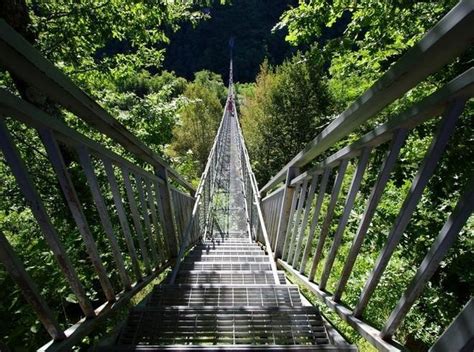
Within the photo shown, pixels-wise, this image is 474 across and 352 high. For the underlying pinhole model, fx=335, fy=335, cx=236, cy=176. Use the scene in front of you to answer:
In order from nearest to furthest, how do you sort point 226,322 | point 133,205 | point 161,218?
point 226,322, point 133,205, point 161,218

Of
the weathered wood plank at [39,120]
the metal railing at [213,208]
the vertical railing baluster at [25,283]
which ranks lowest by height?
the metal railing at [213,208]

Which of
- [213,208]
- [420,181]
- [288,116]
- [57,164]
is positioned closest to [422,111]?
[420,181]

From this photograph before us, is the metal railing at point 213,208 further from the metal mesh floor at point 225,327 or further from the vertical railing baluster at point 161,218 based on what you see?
the metal mesh floor at point 225,327

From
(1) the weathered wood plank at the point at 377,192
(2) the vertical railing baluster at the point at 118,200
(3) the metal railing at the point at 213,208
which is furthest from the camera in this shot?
(3) the metal railing at the point at 213,208

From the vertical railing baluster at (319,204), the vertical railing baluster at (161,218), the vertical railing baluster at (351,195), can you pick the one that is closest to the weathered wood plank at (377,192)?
the vertical railing baluster at (351,195)

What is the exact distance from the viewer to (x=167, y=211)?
2865 mm

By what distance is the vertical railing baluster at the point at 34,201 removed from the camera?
2.98 ft

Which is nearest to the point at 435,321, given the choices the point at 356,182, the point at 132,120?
the point at 356,182

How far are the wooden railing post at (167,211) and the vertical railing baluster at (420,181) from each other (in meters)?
1.80

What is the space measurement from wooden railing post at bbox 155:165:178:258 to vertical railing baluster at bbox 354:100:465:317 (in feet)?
5.90

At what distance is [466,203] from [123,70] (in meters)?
4.23

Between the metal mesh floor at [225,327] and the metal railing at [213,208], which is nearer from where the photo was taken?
the metal mesh floor at [225,327]

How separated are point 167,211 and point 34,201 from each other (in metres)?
1.86

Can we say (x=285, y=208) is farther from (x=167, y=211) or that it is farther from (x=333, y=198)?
(x=333, y=198)
